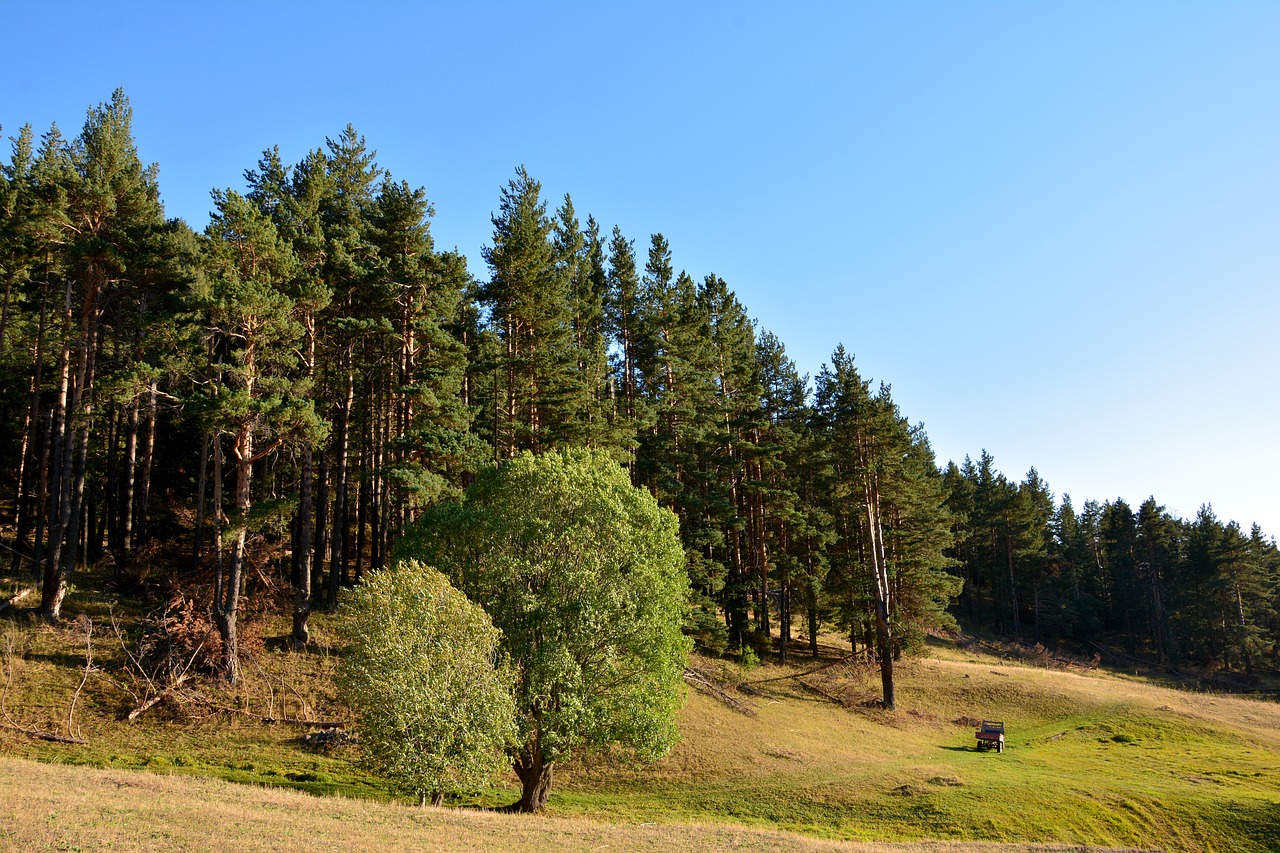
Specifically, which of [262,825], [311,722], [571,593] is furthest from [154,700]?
[571,593]

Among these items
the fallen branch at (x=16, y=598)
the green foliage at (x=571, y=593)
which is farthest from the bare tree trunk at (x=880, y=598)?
the fallen branch at (x=16, y=598)

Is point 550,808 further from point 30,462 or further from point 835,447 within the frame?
point 30,462

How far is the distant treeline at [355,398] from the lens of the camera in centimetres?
2859

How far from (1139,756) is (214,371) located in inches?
1933

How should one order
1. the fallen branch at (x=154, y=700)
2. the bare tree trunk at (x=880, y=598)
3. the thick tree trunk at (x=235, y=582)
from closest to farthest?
the fallen branch at (x=154, y=700) < the thick tree trunk at (x=235, y=582) < the bare tree trunk at (x=880, y=598)

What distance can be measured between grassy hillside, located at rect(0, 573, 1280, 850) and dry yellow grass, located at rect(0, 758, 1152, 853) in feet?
0.37

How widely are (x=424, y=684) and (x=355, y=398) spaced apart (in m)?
23.6

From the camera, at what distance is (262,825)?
1385 centimetres

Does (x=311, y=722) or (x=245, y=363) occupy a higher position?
(x=245, y=363)

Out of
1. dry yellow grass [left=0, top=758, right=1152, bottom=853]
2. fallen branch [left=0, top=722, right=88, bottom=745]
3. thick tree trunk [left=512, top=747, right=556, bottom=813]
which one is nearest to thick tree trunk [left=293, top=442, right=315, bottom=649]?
fallen branch [left=0, top=722, right=88, bottom=745]

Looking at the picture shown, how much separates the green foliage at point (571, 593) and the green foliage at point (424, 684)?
2119 millimetres

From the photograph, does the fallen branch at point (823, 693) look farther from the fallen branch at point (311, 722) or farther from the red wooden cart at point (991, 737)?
the fallen branch at point (311, 722)

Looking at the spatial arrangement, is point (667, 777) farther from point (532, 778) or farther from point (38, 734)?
point (38, 734)

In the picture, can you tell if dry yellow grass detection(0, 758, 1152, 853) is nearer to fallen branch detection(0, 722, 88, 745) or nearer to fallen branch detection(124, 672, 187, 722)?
fallen branch detection(0, 722, 88, 745)
